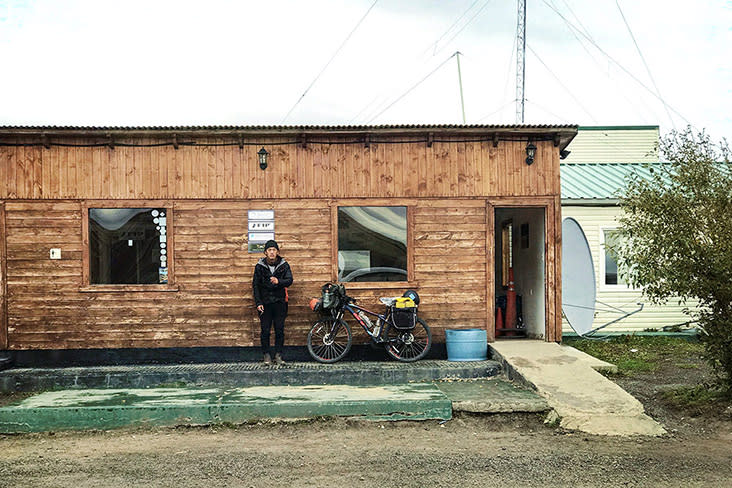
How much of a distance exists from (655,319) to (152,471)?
41.0 ft

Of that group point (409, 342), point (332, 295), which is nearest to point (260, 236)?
point (332, 295)

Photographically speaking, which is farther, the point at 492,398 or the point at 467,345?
the point at 467,345

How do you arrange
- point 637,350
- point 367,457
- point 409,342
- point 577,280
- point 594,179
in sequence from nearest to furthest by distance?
point 367,457
point 409,342
point 577,280
point 637,350
point 594,179

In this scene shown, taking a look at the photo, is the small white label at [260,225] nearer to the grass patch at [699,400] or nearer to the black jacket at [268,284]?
the black jacket at [268,284]

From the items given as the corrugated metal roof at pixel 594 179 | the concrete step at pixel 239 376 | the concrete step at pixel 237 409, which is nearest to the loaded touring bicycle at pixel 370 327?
the concrete step at pixel 239 376

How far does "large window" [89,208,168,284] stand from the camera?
456 inches

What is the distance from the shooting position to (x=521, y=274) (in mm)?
13984

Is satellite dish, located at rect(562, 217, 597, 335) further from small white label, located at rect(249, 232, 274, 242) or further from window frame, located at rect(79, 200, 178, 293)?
window frame, located at rect(79, 200, 178, 293)

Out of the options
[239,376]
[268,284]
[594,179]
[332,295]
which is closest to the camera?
[239,376]

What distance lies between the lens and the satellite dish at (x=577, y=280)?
13.1 m

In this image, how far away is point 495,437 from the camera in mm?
7992

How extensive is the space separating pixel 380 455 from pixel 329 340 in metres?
4.31

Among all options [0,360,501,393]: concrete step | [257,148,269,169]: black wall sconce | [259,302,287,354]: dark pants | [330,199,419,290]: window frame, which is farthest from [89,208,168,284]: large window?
[330,199,419,290]: window frame

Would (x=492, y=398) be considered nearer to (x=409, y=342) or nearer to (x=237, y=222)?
(x=409, y=342)
